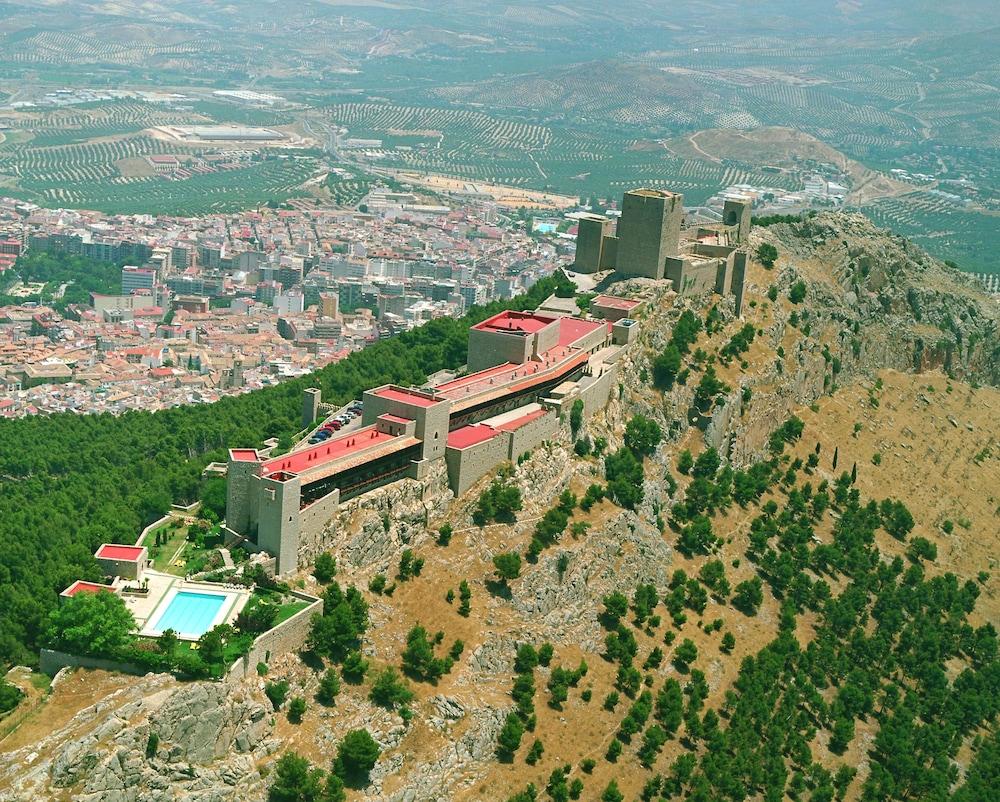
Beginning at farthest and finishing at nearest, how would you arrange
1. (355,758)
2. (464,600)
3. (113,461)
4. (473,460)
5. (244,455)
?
(113,461), (473,460), (464,600), (244,455), (355,758)

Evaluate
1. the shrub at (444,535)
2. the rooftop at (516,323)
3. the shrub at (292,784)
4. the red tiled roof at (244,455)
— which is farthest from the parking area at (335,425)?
the shrub at (292,784)

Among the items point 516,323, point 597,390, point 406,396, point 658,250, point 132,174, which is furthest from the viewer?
point 132,174

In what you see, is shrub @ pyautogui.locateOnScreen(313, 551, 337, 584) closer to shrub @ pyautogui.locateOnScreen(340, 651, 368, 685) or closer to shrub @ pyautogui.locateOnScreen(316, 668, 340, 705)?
shrub @ pyautogui.locateOnScreen(340, 651, 368, 685)

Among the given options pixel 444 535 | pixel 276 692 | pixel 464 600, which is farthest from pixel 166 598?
pixel 444 535

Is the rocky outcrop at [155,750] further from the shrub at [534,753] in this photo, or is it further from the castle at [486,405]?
the shrub at [534,753]

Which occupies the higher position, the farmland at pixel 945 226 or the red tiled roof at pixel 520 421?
the red tiled roof at pixel 520 421

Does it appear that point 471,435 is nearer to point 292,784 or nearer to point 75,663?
point 292,784

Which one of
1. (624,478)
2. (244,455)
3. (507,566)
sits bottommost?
(507,566)

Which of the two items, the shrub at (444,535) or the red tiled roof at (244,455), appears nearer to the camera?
the red tiled roof at (244,455)

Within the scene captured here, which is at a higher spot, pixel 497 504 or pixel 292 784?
pixel 497 504
